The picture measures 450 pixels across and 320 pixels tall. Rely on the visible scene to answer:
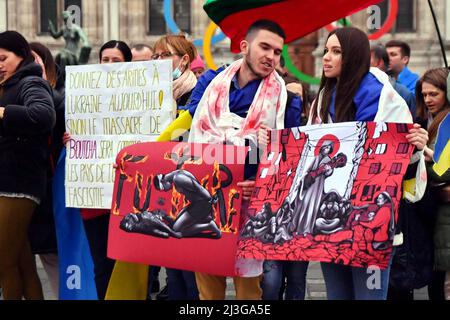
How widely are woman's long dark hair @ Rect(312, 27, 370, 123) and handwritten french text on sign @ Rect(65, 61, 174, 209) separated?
128 cm

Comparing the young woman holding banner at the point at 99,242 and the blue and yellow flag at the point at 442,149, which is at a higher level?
the blue and yellow flag at the point at 442,149

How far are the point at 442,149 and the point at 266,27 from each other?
4.16 ft

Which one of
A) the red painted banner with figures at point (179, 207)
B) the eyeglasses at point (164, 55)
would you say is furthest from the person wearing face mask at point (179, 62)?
the red painted banner with figures at point (179, 207)

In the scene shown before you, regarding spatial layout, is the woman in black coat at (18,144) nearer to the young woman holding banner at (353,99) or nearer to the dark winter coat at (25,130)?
the dark winter coat at (25,130)

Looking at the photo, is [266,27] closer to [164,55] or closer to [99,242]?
[164,55]

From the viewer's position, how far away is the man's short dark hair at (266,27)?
15.9ft

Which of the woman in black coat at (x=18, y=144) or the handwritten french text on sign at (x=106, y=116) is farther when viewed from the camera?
the handwritten french text on sign at (x=106, y=116)

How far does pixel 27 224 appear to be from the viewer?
564cm

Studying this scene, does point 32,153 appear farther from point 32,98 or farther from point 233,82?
point 233,82

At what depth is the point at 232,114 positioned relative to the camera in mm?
4863

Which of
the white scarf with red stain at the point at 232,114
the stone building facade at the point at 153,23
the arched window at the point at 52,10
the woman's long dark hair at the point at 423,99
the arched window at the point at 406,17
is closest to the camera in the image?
the white scarf with red stain at the point at 232,114

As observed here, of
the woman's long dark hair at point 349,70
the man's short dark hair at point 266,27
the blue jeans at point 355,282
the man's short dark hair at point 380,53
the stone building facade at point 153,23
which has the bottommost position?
the blue jeans at point 355,282

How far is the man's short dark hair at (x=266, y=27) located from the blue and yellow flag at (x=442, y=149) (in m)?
1.12

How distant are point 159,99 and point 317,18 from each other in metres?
1.10
